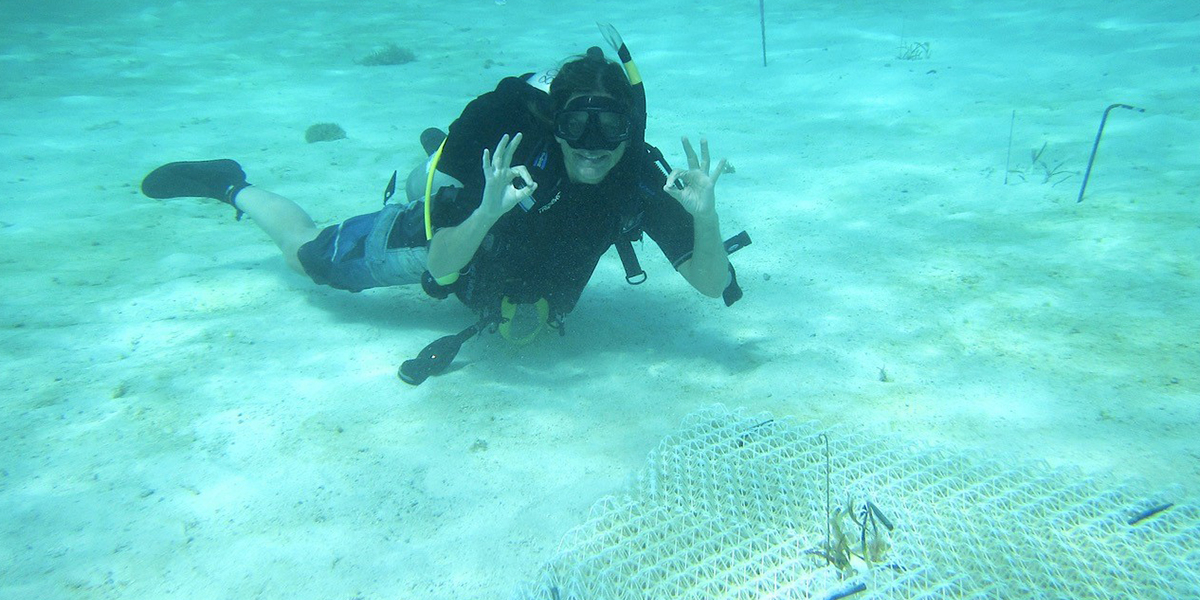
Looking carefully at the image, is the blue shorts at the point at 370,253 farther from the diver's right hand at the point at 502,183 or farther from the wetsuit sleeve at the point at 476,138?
the diver's right hand at the point at 502,183

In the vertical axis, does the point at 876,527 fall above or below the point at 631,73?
below

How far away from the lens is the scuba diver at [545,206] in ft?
9.61

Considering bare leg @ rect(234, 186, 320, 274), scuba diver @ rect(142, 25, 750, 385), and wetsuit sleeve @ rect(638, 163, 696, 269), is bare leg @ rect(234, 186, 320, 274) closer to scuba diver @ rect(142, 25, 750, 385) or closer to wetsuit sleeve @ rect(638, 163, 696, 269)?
scuba diver @ rect(142, 25, 750, 385)

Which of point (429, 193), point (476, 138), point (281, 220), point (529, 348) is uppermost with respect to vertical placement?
point (476, 138)

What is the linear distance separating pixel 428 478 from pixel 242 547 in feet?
2.53

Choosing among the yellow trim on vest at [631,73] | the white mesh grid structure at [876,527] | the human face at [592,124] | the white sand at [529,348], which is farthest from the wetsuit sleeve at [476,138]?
the white mesh grid structure at [876,527]

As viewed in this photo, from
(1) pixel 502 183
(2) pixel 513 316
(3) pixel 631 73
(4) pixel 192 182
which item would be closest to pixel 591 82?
(3) pixel 631 73

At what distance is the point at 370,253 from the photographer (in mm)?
4102

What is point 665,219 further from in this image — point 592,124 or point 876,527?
point 876,527

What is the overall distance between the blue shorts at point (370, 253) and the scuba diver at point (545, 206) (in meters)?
0.01

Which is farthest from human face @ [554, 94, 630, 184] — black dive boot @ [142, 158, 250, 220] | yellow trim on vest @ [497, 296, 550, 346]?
black dive boot @ [142, 158, 250, 220]

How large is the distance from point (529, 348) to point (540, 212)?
1.02 meters

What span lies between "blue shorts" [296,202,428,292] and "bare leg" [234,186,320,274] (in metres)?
0.17

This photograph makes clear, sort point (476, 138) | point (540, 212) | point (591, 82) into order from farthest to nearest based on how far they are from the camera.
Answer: point (540, 212)
point (476, 138)
point (591, 82)
